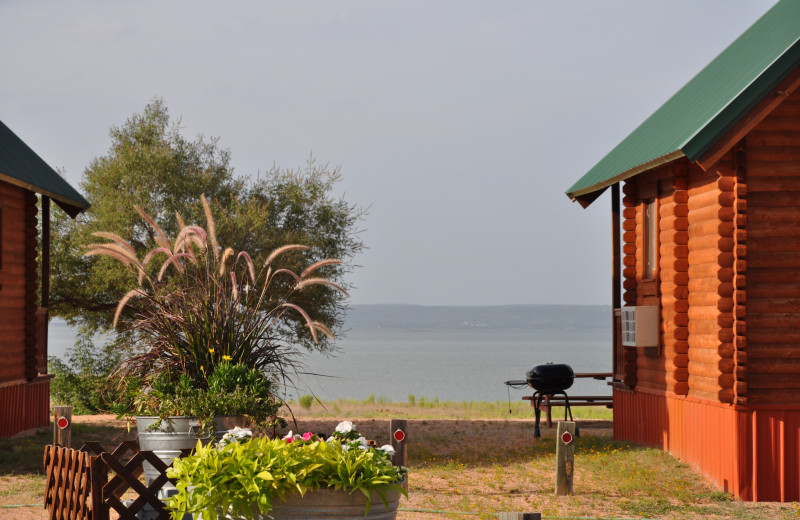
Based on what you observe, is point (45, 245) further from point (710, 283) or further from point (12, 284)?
point (710, 283)

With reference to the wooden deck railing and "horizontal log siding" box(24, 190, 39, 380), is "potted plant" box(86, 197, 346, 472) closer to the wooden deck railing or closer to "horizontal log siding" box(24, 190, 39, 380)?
"horizontal log siding" box(24, 190, 39, 380)

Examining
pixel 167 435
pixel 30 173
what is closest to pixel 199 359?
pixel 167 435

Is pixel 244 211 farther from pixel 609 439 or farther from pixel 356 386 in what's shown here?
pixel 356 386

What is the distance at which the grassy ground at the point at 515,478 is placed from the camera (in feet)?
41.6

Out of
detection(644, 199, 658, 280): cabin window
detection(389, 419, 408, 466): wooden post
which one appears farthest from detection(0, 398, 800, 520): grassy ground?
detection(644, 199, 658, 280): cabin window

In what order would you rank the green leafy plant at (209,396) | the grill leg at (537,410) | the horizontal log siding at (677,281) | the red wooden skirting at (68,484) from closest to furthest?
the red wooden skirting at (68,484)
the green leafy plant at (209,396)
the horizontal log siding at (677,281)
the grill leg at (537,410)

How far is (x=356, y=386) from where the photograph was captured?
265 ft

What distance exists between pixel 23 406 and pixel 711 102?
45.9 feet

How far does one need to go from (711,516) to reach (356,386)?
227ft

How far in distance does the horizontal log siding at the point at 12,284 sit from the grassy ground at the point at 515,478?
1611 millimetres

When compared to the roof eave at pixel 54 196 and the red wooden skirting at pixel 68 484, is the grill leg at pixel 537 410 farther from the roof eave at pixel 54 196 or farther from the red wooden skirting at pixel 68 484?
the red wooden skirting at pixel 68 484

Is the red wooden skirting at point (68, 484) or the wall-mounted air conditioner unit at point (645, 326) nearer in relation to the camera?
the red wooden skirting at point (68, 484)

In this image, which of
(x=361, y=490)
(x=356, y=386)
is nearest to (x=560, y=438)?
(x=361, y=490)

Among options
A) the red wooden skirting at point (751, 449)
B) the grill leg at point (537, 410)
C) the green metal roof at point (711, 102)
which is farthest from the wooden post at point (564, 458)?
the grill leg at point (537, 410)
